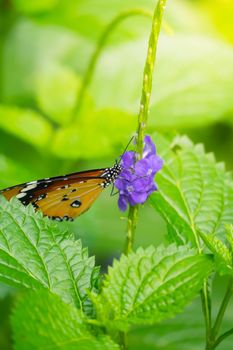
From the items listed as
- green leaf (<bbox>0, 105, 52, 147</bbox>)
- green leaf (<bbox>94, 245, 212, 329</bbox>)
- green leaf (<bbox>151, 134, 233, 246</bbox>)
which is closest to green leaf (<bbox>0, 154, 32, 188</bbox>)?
green leaf (<bbox>0, 105, 52, 147</bbox>)

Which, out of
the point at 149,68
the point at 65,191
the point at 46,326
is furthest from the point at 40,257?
the point at 149,68

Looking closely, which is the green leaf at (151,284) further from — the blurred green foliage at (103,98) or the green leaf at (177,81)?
the green leaf at (177,81)

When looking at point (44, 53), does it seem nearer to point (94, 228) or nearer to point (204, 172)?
point (94, 228)

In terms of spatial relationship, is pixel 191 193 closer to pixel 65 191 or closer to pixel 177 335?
pixel 65 191

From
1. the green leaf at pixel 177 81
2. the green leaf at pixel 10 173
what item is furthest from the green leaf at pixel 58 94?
the green leaf at pixel 10 173

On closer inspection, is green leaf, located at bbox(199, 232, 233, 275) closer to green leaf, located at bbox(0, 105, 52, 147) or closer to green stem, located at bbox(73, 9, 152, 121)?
green stem, located at bbox(73, 9, 152, 121)

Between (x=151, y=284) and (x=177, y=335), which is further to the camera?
(x=177, y=335)
